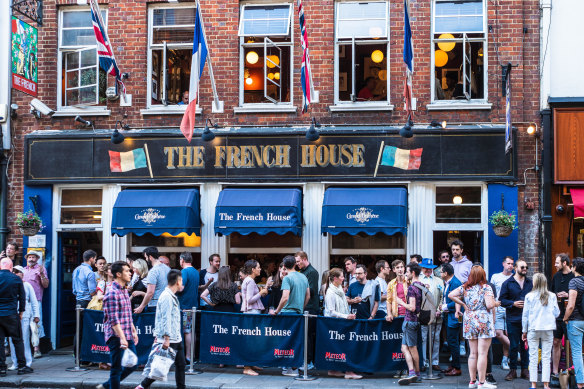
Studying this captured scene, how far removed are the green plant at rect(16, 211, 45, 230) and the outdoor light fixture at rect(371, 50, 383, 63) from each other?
748 centimetres

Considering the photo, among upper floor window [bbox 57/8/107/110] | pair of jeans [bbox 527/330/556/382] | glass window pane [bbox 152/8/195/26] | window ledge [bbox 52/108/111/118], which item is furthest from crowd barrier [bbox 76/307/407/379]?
glass window pane [bbox 152/8/195/26]

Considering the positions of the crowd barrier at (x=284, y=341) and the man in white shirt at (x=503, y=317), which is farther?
the man in white shirt at (x=503, y=317)

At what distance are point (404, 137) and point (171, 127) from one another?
4.74 m

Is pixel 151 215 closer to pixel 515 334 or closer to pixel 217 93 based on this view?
pixel 217 93

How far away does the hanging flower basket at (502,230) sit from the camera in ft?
45.5

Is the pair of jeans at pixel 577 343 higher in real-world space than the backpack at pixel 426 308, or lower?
lower

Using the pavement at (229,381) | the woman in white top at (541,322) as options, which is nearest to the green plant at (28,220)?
the pavement at (229,381)

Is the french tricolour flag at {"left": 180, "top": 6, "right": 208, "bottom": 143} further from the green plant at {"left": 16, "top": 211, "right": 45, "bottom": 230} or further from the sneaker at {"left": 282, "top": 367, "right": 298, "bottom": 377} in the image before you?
the sneaker at {"left": 282, "top": 367, "right": 298, "bottom": 377}

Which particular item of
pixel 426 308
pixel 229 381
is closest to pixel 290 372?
pixel 229 381

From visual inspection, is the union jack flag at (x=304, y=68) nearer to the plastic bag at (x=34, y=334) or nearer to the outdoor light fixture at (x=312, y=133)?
the outdoor light fixture at (x=312, y=133)

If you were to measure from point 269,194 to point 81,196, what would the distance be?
4.15 m

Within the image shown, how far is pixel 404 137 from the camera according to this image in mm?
14703

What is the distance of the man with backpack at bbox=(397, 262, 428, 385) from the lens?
11562mm

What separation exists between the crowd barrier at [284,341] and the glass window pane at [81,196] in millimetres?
3915
